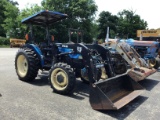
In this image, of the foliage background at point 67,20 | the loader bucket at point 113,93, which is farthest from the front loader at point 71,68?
the foliage background at point 67,20

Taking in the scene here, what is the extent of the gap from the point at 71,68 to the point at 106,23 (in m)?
44.0

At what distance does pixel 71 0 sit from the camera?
36.9 metres

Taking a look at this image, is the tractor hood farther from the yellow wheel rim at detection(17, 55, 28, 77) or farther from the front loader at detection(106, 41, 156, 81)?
the front loader at detection(106, 41, 156, 81)

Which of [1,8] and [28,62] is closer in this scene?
[28,62]

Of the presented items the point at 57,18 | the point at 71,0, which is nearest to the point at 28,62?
the point at 57,18

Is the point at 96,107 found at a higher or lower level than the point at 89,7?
lower

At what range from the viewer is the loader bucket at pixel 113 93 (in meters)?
4.31

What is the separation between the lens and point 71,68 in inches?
218

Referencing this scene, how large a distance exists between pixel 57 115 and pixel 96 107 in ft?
2.80

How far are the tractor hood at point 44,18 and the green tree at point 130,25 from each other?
36.0 m

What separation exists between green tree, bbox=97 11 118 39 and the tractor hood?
4032 cm

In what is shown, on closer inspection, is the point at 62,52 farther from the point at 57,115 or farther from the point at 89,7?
the point at 89,7

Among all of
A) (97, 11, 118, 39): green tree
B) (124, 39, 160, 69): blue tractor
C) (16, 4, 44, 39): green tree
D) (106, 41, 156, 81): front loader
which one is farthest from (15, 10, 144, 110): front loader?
(97, 11, 118, 39): green tree

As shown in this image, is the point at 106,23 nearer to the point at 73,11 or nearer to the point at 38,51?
the point at 73,11
